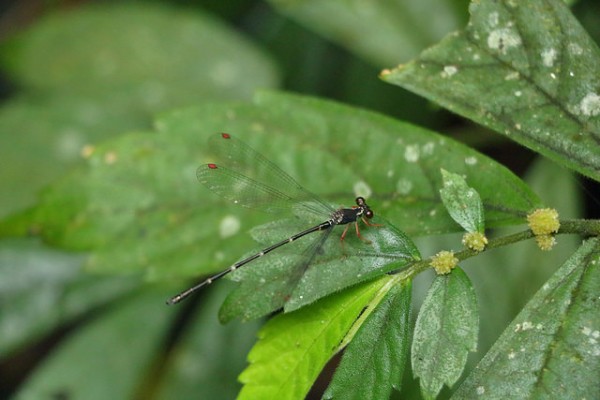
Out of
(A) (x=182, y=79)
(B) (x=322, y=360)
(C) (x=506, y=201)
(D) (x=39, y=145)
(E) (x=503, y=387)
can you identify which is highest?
(C) (x=506, y=201)

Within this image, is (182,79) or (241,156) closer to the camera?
(241,156)

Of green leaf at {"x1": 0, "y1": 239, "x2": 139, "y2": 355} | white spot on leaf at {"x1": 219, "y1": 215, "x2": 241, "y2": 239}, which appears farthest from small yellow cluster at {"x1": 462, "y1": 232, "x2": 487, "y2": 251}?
green leaf at {"x1": 0, "y1": 239, "x2": 139, "y2": 355}

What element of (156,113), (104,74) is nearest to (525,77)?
(156,113)

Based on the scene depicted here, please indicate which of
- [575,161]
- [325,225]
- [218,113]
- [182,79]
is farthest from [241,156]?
[182,79]

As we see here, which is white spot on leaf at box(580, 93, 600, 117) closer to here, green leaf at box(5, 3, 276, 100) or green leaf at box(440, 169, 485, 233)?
green leaf at box(440, 169, 485, 233)

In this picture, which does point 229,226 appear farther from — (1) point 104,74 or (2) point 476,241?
(1) point 104,74

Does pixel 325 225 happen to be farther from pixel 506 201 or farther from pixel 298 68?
pixel 298 68

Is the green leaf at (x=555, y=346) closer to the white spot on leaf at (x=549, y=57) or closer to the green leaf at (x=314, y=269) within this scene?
the green leaf at (x=314, y=269)
